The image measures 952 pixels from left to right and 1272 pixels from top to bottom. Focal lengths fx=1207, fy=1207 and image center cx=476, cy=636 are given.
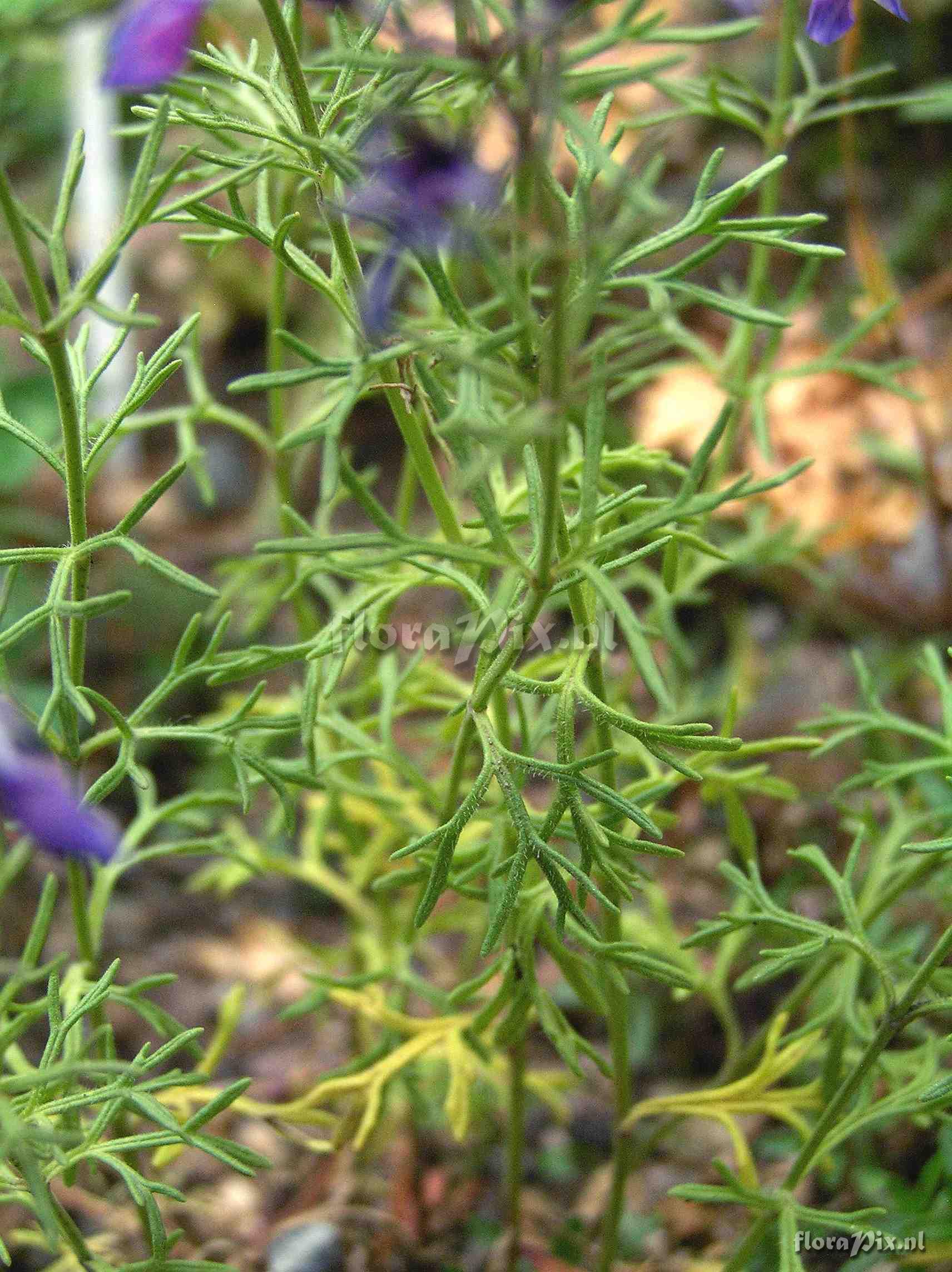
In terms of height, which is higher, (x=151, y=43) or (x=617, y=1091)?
(x=151, y=43)

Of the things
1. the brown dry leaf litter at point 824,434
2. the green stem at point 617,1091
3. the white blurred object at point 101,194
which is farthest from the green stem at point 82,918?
the white blurred object at point 101,194

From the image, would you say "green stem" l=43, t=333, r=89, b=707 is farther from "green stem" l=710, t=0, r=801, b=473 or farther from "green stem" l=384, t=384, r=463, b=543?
"green stem" l=710, t=0, r=801, b=473

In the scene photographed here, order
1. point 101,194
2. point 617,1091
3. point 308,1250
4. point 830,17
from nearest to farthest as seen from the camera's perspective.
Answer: point 830,17
point 617,1091
point 308,1250
point 101,194

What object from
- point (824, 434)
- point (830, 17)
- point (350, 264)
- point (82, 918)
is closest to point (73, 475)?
point (350, 264)

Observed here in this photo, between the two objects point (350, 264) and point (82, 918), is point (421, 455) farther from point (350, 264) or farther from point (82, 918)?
point (82, 918)

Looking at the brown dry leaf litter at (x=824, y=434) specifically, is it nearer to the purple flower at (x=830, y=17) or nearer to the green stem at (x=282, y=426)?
the green stem at (x=282, y=426)
